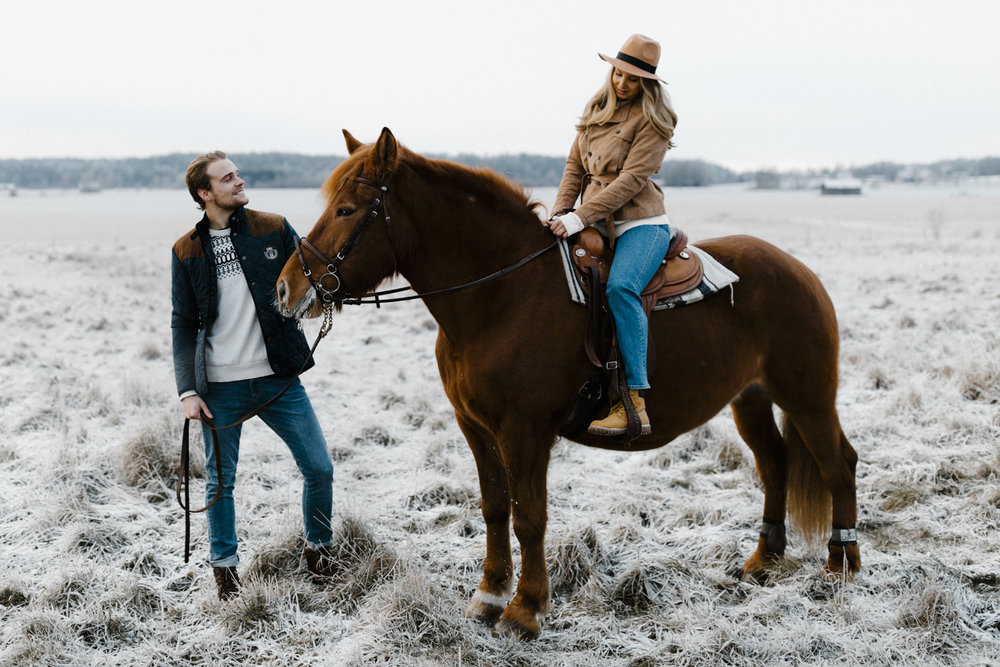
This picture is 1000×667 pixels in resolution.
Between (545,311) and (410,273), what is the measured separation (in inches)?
27.5

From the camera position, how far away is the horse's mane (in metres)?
3.03

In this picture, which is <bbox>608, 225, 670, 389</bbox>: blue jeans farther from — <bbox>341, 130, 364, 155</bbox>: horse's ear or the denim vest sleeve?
Result: the denim vest sleeve

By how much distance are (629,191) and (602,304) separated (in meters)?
0.58

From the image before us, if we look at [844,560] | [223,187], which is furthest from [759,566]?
[223,187]

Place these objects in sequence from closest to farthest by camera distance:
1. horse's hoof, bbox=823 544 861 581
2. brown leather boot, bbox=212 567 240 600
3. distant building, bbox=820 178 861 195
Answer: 1. brown leather boot, bbox=212 567 240 600
2. horse's hoof, bbox=823 544 861 581
3. distant building, bbox=820 178 861 195

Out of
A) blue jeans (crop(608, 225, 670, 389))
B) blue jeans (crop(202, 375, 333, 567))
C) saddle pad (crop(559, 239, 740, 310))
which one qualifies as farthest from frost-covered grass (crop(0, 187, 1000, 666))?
saddle pad (crop(559, 239, 740, 310))

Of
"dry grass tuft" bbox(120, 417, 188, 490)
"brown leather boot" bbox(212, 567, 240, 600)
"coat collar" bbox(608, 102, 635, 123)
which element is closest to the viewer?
"coat collar" bbox(608, 102, 635, 123)

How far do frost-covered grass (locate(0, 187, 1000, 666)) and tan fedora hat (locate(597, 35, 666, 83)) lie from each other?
9.07 feet

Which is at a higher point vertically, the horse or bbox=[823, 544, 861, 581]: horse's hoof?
the horse

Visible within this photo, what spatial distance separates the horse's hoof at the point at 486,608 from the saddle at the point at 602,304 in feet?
Answer: 3.41

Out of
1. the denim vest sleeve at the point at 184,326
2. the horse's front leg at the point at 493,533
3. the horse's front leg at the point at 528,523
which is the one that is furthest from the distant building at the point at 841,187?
the denim vest sleeve at the point at 184,326

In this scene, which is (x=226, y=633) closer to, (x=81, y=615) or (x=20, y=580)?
(x=81, y=615)

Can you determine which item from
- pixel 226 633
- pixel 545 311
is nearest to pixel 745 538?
pixel 545 311

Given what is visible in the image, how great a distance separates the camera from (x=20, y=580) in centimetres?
376
